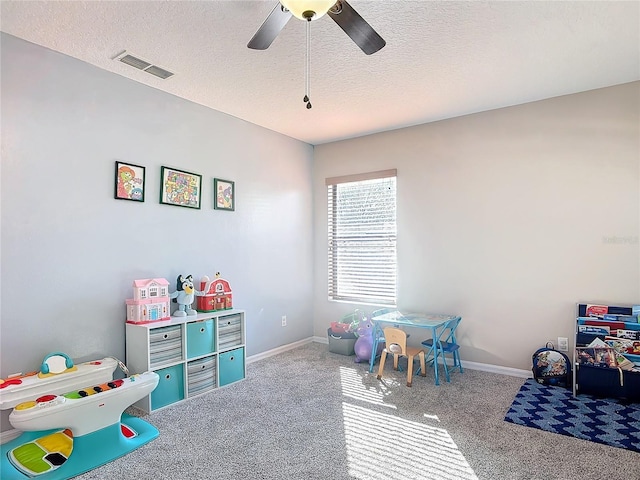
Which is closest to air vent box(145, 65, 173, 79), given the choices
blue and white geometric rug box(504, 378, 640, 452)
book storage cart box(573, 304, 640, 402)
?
blue and white geometric rug box(504, 378, 640, 452)

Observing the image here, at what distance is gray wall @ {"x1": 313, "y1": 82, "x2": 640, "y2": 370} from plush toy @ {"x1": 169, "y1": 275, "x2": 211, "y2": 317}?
7.50 feet

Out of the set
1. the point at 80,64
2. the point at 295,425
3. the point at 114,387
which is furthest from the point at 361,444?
the point at 80,64

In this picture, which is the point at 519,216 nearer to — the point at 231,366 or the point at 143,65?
the point at 231,366

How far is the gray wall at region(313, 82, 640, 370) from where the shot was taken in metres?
3.27

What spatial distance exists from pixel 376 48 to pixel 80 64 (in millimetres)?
2243

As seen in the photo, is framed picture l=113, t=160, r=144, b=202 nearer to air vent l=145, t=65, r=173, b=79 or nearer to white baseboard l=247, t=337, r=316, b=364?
air vent l=145, t=65, r=173, b=79

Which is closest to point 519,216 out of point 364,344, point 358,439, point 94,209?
point 364,344

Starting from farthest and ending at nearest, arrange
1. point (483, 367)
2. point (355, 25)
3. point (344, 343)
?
point (344, 343) < point (483, 367) < point (355, 25)

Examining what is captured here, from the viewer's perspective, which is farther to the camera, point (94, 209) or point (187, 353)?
point (187, 353)

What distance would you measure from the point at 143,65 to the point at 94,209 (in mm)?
1143

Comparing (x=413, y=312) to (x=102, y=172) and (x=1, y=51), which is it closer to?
(x=102, y=172)

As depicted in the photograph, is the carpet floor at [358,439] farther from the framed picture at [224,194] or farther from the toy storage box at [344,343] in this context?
the framed picture at [224,194]

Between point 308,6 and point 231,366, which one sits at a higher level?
point 308,6

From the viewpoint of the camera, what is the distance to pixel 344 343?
4.34 meters
